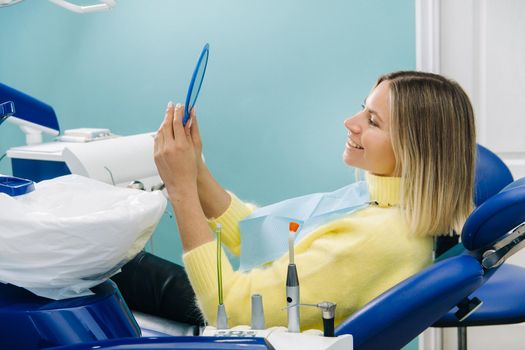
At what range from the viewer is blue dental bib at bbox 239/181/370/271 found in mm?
1490

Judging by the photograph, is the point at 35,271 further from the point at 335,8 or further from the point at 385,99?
the point at 335,8

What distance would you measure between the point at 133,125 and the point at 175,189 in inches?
72.7

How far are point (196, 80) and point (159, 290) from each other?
1.06m

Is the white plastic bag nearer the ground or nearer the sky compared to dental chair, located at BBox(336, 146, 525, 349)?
nearer the sky

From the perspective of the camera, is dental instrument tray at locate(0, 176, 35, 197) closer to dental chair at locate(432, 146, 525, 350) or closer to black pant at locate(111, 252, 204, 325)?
dental chair at locate(432, 146, 525, 350)

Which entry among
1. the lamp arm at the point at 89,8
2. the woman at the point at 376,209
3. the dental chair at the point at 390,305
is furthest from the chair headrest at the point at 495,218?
the lamp arm at the point at 89,8

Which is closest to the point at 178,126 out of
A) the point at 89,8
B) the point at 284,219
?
the point at 284,219

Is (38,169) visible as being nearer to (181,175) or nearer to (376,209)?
(181,175)

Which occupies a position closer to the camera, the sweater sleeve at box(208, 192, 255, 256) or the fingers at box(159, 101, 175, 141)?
the fingers at box(159, 101, 175, 141)

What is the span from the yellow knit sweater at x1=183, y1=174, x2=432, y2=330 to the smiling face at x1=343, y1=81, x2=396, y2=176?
0.13m

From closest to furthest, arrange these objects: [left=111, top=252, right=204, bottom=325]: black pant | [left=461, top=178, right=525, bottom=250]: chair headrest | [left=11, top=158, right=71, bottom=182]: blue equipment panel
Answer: [left=461, top=178, right=525, bottom=250]: chair headrest → [left=111, top=252, right=204, bottom=325]: black pant → [left=11, top=158, right=71, bottom=182]: blue equipment panel

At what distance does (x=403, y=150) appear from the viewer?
1385 millimetres

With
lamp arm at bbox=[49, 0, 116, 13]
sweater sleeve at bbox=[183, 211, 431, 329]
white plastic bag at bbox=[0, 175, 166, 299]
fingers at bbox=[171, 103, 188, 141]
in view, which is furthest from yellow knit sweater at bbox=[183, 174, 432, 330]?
lamp arm at bbox=[49, 0, 116, 13]

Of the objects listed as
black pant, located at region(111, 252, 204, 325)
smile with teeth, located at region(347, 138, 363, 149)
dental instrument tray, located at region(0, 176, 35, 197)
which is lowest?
black pant, located at region(111, 252, 204, 325)
